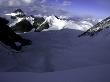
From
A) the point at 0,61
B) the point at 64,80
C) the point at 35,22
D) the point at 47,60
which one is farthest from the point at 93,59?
the point at 35,22

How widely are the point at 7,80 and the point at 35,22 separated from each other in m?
152

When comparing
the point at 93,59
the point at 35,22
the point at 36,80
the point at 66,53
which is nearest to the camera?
the point at 36,80

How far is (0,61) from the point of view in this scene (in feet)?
107

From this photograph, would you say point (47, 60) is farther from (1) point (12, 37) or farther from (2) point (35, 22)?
(2) point (35, 22)

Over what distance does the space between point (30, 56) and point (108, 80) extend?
2447 cm

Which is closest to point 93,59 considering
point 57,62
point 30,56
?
point 57,62

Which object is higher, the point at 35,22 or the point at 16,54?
the point at 16,54

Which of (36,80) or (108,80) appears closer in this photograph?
(108,80)

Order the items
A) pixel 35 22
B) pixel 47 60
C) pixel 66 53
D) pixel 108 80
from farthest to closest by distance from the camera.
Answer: pixel 35 22, pixel 66 53, pixel 47 60, pixel 108 80

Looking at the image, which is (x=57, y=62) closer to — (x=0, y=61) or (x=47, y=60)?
(x=47, y=60)

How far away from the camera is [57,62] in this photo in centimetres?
3250

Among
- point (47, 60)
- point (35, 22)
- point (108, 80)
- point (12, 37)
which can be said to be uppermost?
point (108, 80)

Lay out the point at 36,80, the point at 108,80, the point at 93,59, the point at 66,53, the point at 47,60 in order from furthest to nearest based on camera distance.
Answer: the point at 66,53 → the point at 47,60 → the point at 93,59 → the point at 36,80 → the point at 108,80

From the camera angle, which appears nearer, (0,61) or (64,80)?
(64,80)
